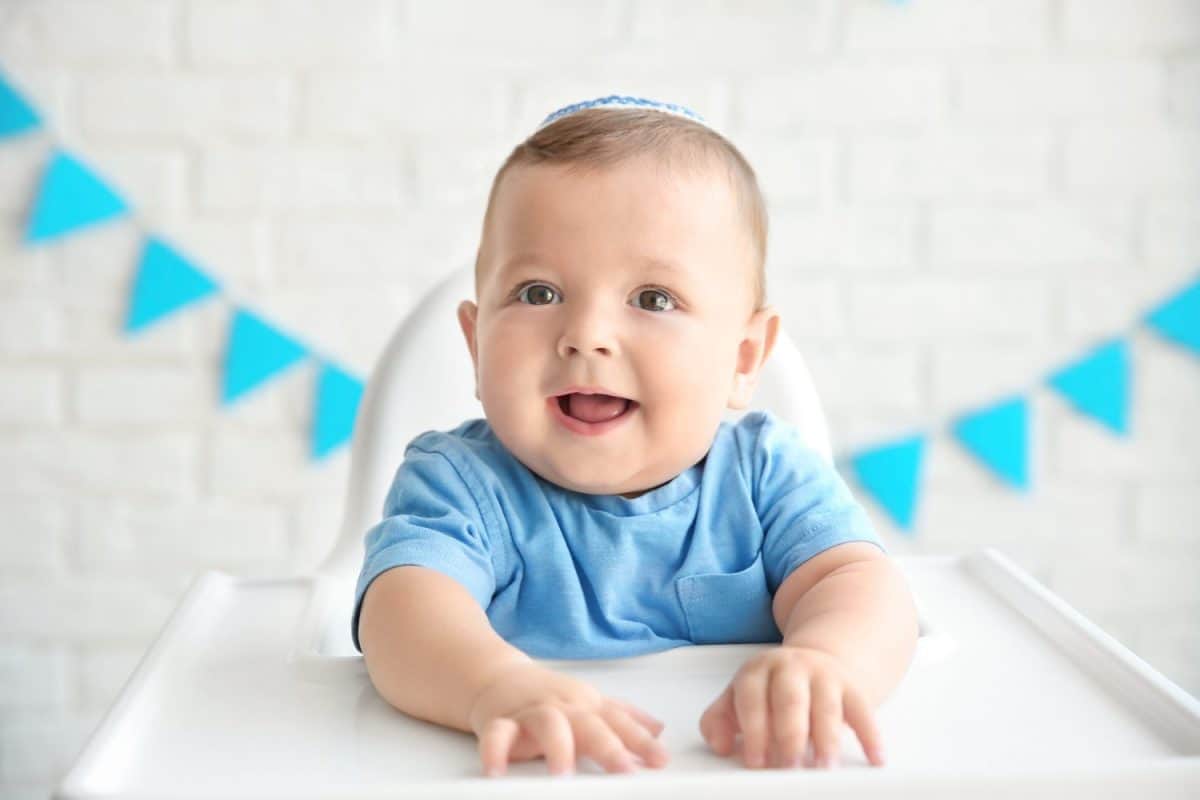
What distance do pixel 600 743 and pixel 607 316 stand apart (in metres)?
0.29

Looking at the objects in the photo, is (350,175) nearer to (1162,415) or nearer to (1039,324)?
(1039,324)

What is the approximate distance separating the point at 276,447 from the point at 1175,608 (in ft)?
3.93

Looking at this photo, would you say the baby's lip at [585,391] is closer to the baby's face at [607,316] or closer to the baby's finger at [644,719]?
the baby's face at [607,316]

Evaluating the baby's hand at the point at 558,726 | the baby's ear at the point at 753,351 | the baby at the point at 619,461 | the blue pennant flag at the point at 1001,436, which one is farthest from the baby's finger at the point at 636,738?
the blue pennant flag at the point at 1001,436

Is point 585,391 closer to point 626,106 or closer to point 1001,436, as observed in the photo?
point 626,106

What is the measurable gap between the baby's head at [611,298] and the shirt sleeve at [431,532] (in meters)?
0.05

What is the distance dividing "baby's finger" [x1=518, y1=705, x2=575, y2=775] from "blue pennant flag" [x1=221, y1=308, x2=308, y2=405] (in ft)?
3.80

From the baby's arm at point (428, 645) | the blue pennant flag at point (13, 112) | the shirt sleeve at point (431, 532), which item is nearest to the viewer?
the baby's arm at point (428, 645)

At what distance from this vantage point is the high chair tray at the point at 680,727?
1.76 ft

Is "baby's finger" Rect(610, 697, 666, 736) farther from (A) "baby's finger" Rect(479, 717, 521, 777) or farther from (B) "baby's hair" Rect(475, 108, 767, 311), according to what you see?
(B) "baby's hair" Rect(475, 108, 767, 311)

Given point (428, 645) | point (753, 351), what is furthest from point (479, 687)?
point (753, 351)

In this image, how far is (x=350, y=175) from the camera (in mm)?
1654

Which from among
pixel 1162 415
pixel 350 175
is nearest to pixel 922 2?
pixel 1162 415

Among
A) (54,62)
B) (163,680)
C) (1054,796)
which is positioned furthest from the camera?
(54,62)
